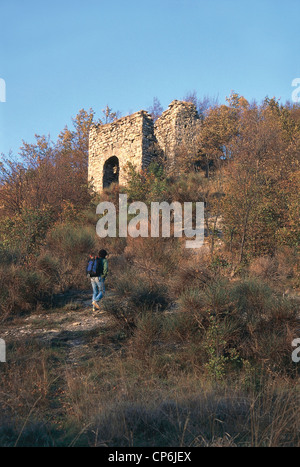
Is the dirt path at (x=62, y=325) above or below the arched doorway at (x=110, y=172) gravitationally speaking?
below

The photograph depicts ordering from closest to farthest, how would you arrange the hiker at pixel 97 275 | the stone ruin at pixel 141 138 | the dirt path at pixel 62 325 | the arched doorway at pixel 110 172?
the dirt path at pixel 62 325 → the hiker at pixel 97 275 → the stone ruin at pixel 141 138 → the arched doorway at pixel 110 172

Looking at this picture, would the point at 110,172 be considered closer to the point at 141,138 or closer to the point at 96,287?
the point at 141,138

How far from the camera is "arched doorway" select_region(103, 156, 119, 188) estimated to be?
67.7 ft

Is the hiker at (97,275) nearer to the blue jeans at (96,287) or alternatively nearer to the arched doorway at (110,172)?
the blue jeans at (96,287)

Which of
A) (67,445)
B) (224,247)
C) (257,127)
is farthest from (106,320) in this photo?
(257,127)

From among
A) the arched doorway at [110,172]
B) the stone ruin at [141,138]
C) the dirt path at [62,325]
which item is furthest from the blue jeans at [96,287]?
the arched doorway at [110,172]

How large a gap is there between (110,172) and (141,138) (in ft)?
10.7

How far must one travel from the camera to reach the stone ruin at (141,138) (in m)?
18.9

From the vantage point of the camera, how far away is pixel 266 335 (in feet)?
19.9

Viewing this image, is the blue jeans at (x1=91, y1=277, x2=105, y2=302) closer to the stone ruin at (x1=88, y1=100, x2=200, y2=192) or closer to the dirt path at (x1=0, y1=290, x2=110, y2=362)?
the dirt path at (x1=0, y1=290, x2=110, y2=362)

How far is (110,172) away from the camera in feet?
69.1

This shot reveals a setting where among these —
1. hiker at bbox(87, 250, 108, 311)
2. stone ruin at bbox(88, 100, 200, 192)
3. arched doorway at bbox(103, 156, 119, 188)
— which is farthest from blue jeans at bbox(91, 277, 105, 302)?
arched doorway at bbox(103, 156, 119, 188)

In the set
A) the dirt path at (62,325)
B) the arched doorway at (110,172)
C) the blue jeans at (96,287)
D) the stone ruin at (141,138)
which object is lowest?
the dirt path at (62,325)

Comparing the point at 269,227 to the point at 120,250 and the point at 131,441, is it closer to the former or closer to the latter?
the point at 120,250
